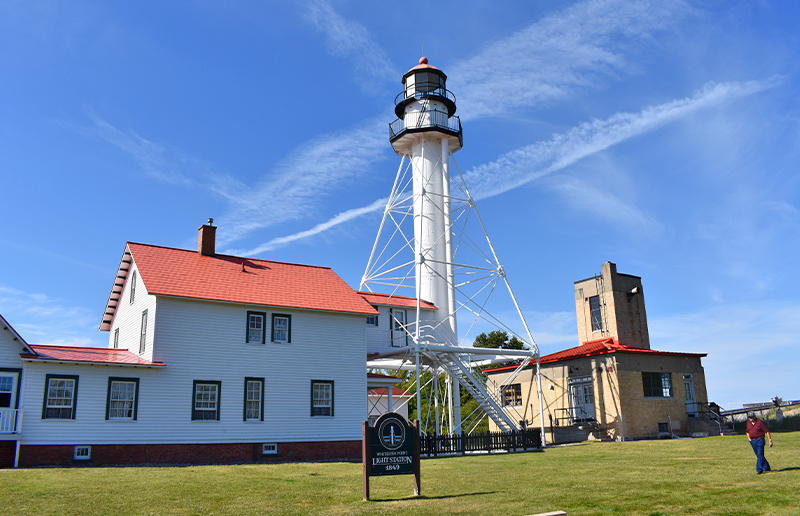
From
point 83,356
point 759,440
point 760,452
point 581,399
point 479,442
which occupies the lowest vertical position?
point 479,442

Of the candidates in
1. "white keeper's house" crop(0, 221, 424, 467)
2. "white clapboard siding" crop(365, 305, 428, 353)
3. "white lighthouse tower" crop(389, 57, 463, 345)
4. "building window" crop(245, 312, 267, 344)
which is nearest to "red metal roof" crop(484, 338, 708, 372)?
"white lighthouse tower" crop(389, 57, 463, 345)

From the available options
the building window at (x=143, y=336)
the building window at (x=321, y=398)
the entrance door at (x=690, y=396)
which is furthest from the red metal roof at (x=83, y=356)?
the entrance door at (x=690, y=396)

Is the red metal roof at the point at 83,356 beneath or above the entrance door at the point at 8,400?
above

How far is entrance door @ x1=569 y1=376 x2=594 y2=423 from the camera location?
34.8 meters

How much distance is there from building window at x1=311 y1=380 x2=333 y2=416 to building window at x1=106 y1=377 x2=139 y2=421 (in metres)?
7.18

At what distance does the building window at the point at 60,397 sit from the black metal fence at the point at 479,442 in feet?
43.9

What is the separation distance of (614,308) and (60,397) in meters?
30.7

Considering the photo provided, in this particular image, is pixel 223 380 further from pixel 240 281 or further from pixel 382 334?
pixel 382 334

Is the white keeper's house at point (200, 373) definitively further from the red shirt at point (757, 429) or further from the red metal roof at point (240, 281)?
the red shirt at point (757, 429)

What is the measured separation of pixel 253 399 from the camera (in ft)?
84.6

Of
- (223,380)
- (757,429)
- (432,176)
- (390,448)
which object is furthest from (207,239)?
(757,429)

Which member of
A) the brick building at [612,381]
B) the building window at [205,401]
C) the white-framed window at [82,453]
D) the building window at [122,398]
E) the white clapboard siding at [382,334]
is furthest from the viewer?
the brick building at [612,381]

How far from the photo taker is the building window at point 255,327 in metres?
26.4

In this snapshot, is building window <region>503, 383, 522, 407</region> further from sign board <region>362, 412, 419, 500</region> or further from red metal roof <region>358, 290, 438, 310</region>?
sign board <region>362, 412, 419, 500</region>
